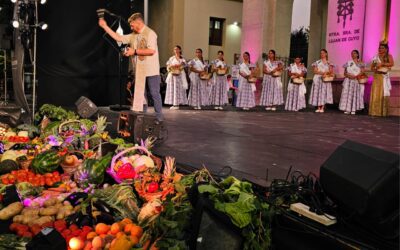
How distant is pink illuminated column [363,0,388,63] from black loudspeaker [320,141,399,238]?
42.8ft

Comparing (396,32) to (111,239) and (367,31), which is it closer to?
(367,31)

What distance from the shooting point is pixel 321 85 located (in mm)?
14297

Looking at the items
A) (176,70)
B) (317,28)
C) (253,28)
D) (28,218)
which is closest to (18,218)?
(28,218)

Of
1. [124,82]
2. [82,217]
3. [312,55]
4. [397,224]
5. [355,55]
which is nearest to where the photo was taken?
[397,224]

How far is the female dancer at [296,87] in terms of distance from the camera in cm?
1439

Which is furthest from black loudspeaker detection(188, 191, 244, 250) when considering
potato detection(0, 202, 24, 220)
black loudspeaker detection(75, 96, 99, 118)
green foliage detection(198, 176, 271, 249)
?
black loudspeaker detection(75, 96, 99, 118)

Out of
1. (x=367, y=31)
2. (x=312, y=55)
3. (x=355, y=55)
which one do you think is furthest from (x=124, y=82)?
(x=312, y=55)

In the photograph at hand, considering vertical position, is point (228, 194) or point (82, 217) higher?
point (228, 194)

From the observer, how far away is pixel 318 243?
75.2 inches

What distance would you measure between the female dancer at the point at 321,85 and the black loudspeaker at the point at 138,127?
31.0 ft

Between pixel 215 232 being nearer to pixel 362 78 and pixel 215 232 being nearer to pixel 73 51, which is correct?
pixel 73 51

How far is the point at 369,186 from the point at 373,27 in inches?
534

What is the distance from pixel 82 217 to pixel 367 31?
13.4 meters

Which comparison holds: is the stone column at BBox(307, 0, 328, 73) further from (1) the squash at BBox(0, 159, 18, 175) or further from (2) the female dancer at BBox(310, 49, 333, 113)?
(1) the squash at BBox(0, 159, 18, 175)
